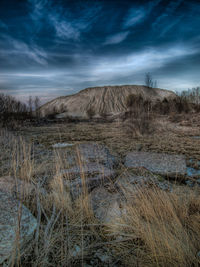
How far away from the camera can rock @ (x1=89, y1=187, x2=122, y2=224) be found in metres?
1.61

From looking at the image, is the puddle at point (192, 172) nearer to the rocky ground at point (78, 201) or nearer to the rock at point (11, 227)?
the rocky ground at point (78, 201)

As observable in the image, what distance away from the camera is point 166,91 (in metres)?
39.8

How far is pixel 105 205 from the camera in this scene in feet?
5.98

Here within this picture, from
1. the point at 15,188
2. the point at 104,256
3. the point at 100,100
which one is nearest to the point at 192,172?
the point at 104,256

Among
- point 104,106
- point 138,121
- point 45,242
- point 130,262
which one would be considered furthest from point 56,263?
point 104,106

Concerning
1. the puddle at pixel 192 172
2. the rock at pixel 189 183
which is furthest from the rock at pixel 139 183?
the puddle at pixel 192 172

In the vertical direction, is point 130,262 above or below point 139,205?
below

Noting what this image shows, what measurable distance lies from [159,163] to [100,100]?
103 ft

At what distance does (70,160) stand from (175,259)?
2.16 meters

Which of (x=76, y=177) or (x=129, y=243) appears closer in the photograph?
(x=129, y=243)

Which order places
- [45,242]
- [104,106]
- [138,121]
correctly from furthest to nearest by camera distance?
[104,106] → [138,121] → [45,242]

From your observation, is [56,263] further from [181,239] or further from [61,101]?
[61,101]

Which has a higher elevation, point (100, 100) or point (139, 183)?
point (100, 100)

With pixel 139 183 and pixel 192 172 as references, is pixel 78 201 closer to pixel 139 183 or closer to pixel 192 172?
pixel 139 183
